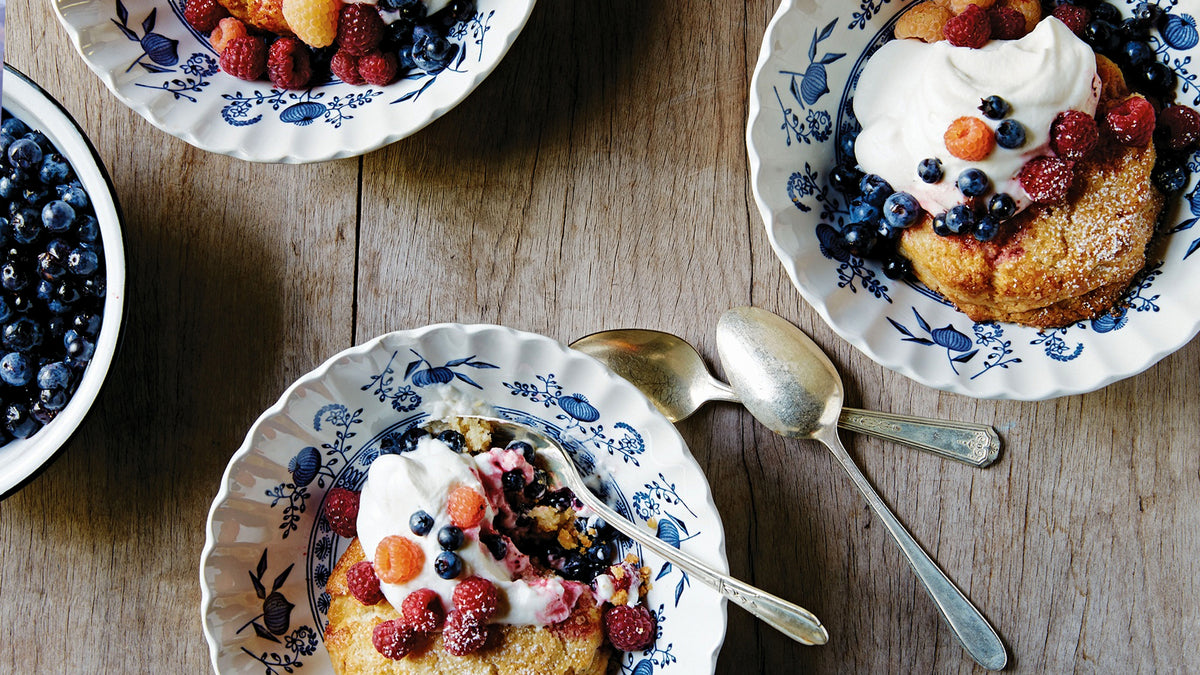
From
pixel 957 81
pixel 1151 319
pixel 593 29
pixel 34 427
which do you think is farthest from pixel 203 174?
pixel 1151 319

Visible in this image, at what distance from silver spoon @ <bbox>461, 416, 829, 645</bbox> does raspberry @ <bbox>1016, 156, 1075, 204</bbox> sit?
0.86 metres

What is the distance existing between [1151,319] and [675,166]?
972 mm

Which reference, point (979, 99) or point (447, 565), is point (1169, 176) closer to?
point (979, 99)

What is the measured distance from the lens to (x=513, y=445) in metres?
1.85

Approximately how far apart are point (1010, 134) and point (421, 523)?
4.13 ft

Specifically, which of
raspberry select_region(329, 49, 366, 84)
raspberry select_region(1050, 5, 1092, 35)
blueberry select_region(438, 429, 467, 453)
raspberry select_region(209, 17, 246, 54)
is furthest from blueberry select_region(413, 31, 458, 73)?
raspberry select_region(1050, 5, 1092, 35)

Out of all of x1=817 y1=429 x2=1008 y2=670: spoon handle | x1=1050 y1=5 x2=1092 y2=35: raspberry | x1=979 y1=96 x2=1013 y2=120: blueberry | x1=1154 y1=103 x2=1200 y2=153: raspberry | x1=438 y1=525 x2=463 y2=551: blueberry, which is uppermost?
x1=1050 y1=5 x2=1092 y2=35: raspberry

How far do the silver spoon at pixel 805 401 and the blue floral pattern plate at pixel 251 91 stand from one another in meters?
0.74

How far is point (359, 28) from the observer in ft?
5.78

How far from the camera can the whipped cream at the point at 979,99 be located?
5.25ft

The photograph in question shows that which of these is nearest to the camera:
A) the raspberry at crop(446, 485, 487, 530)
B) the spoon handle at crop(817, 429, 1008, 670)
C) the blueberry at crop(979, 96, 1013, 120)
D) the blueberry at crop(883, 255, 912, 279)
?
the blueberry at crop(979, 96, 1013, 120)

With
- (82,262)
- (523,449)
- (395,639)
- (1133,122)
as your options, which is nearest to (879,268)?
(1133,122)

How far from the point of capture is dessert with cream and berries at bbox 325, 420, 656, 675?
5.50 feet

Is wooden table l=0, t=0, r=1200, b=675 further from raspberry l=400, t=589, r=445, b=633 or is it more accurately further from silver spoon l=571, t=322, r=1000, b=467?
raspberry l=400, t=589, r=445, b=633
